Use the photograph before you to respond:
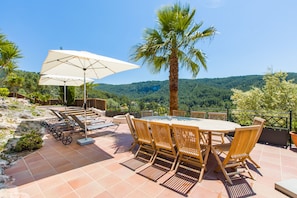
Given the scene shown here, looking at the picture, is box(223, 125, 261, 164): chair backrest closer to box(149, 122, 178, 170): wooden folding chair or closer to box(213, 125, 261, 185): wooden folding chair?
box(213, 125, 261, 185): wooden folding chair

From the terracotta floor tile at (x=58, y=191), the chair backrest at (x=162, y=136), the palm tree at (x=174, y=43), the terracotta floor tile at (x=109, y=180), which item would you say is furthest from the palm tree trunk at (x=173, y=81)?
the terracotta floor tile at (x=58, y=191)

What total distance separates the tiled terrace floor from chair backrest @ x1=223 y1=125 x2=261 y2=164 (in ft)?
1.37

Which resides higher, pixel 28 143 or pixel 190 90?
pixel 190 90

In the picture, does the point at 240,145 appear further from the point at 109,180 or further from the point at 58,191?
the point at 58,191

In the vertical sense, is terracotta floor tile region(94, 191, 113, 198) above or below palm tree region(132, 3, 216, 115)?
below

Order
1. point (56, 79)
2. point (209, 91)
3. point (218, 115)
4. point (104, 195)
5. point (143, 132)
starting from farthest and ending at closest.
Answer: point (209, 91)
point (56, 79)
point (218, 115)
point (143, 132)
point (104, 195)

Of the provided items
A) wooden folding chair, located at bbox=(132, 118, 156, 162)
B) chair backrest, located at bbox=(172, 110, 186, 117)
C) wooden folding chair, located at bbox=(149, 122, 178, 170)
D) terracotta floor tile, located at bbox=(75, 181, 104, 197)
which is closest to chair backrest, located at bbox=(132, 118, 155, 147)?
wooden folding chair, located at bbox=(132, 118, 156, 162)

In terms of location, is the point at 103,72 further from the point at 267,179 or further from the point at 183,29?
the point at 267,179

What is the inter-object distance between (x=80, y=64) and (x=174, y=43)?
3.40m

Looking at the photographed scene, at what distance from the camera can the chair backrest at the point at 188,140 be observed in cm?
245

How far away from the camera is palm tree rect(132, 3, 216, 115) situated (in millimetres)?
5227

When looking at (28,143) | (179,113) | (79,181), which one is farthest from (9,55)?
(179,113)

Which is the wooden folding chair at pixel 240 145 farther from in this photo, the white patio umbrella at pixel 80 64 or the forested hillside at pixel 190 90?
the forested hillside at pixel 190 90

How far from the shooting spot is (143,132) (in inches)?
129
